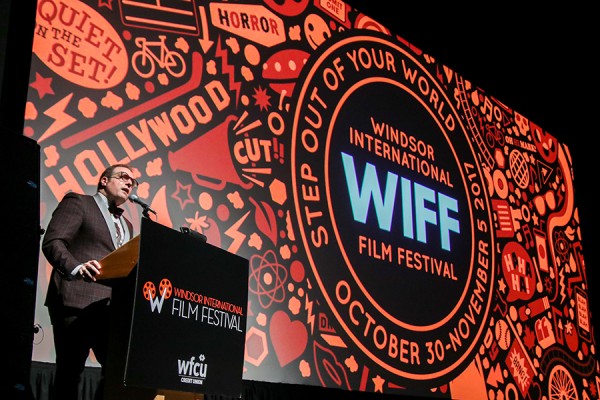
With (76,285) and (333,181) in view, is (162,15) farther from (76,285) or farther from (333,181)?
(76,285)

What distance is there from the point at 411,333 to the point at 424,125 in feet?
4.44

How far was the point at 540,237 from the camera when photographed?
5.34 metres

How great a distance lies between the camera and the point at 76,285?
8.23 feet

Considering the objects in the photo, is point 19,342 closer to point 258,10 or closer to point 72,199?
point 72,199

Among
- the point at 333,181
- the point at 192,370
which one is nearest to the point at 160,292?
the point at 192,370

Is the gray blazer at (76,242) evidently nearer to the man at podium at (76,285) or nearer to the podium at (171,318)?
the man at podium at (76,285)

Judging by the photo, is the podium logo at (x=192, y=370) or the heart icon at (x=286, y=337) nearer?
the podium logo at (x=192, y=370)

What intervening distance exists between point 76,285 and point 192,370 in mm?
661

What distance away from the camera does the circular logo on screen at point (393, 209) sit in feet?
12.6

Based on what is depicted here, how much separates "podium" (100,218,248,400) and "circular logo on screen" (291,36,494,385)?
149 cm

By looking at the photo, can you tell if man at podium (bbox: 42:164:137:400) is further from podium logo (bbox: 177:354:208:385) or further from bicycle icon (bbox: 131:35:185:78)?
bicycle icon (bbox: 131:35:185:78)

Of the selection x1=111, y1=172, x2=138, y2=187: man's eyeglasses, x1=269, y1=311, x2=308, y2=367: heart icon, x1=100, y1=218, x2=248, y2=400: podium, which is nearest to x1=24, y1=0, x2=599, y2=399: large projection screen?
x1=269, y1=311, x2=308, y2=367: heart icon

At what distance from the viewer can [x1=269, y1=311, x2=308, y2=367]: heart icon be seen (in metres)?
3.39

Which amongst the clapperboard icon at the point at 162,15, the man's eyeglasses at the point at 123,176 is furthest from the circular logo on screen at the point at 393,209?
the man's eyeglasses at the point at 123,176
